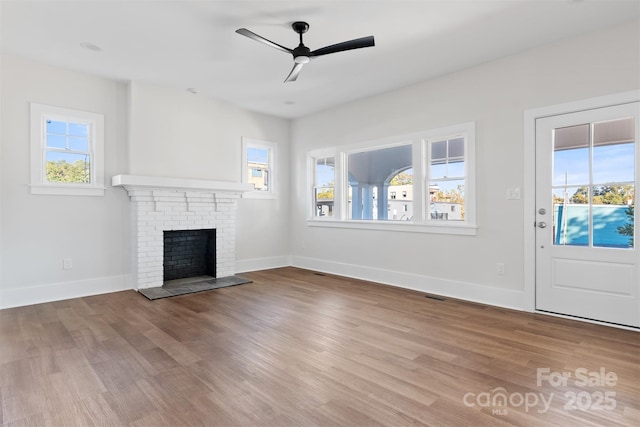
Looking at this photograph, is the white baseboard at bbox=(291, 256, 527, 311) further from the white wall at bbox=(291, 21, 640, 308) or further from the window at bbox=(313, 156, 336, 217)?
the window at bbox=(313, 156, 336, 217)

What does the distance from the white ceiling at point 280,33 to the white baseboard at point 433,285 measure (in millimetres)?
2736

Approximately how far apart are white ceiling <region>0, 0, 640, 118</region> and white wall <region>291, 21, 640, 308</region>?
20 centimetres

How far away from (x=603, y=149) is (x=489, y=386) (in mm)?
2747

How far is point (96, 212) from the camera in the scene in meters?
4.64

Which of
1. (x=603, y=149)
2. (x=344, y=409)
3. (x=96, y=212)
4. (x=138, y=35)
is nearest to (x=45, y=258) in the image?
(x=96, y=212)

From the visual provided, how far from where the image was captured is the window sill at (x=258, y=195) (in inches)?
243

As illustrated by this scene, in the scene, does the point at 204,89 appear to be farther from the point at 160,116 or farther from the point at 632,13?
the point at 632,13

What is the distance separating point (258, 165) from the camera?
6434 millimetres

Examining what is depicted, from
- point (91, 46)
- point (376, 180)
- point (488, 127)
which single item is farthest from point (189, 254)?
point (488, 127)

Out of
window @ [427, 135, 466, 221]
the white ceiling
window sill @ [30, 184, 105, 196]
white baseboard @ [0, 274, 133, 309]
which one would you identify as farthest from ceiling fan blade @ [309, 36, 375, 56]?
white baseboard @ [0, 274, 133, 309]

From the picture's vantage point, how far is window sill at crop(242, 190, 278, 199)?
6164 mm

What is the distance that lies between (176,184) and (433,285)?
153 inches

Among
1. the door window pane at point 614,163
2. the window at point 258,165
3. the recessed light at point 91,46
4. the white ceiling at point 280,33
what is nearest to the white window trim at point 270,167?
the window at point 258,165

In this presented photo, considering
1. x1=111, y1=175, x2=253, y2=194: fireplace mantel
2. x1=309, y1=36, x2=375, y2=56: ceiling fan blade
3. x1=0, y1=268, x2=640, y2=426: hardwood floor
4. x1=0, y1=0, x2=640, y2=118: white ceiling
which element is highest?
x1=0, y1=0, x2=640, y2=118: white ceiling
